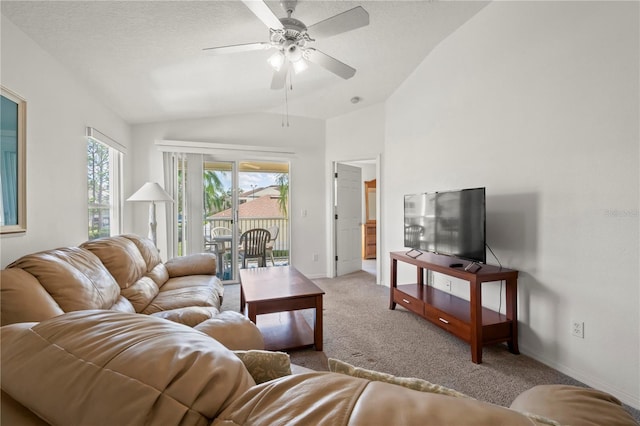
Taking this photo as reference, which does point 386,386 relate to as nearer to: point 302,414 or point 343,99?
point 302,414

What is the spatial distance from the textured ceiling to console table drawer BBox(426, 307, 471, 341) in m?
2.64

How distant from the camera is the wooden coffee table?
85.0 inches

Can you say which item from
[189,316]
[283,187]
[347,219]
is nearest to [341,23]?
[189,316]

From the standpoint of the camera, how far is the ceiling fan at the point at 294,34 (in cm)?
172

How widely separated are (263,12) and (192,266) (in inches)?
98.9

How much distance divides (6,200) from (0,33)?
943 millimetres

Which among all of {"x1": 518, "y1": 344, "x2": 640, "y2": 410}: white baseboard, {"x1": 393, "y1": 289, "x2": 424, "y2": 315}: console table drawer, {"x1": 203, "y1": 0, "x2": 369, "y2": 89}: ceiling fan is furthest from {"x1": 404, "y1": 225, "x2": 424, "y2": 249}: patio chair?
{"x1": 203, "y1": 0, "x2": 369, "y2": 89}: ceiling fan

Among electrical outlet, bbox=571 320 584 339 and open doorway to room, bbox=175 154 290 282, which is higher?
open doorway to room, bbox=175 154 290 282

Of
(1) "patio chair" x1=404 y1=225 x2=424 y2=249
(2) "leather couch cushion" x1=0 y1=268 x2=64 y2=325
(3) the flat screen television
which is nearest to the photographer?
(2) "leather couch cushion" x1=0 y1=268 x2=64 y2=325

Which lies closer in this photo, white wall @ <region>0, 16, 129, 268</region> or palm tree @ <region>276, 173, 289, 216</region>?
white wall @ <region>0, 16, 129, 268</region>

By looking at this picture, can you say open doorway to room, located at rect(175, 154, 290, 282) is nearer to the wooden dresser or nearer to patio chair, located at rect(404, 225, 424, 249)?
patio chair, located at rect(404, 225, 424, 249)

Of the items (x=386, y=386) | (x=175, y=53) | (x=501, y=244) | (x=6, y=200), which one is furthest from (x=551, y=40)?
(x=6, y=200)

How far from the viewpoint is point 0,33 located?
157 cm

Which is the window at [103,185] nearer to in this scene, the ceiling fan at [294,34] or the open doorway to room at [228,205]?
the open doorway to room at [228,205]
